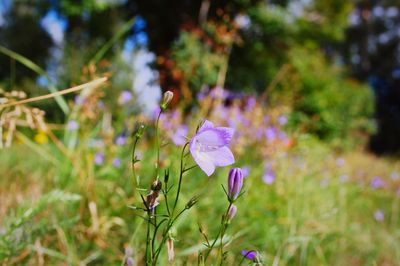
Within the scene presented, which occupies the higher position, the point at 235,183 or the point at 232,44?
the point at 232,44

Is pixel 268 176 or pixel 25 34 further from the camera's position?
pixel 25 34

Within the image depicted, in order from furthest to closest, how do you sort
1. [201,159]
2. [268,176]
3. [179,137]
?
[268,176]
[179,137]
[201,159]

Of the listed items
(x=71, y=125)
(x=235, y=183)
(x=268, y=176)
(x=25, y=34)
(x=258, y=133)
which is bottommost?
(x=235, y=183)

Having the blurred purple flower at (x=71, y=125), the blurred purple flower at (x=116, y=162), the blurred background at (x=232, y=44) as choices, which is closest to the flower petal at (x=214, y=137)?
the blurred purple flower at (x=71, y=125)

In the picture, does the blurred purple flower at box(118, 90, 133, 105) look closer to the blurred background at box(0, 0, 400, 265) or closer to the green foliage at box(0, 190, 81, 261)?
the blurred background at box(0, 0, 400, 265)

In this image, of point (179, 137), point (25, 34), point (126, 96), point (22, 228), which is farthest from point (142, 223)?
point (25, 34)

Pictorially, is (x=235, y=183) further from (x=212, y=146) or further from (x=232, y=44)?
(x=232, y=44)

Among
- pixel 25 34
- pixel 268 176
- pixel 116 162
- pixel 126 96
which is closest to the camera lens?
pixel 116 162
